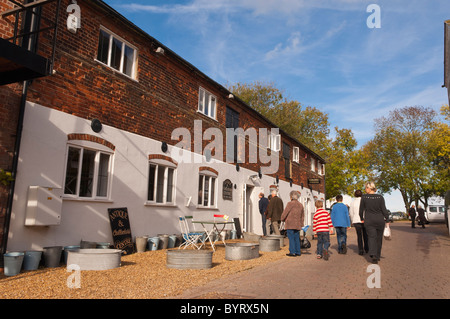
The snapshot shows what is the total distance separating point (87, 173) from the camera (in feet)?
28.3

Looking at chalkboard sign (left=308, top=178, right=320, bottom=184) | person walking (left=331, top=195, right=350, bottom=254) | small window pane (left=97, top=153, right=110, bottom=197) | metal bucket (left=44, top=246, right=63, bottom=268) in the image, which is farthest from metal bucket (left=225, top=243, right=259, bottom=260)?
chalkboard sign (left=308, top=178, right=320, bottom=184)

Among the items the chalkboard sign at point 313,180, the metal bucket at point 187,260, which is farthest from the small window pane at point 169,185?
the chalkboard sign at point 313,180

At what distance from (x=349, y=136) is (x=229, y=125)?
27.7 m

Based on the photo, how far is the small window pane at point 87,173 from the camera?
8508 mm

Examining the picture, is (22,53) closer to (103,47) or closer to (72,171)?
(72,171)

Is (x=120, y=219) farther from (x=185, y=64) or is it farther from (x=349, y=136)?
(x=349, y=136)

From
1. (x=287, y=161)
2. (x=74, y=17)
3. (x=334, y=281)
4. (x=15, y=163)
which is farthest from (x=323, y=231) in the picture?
(x=287, y=161)

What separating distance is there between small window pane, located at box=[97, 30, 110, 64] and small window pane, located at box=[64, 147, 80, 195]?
2.71 meters

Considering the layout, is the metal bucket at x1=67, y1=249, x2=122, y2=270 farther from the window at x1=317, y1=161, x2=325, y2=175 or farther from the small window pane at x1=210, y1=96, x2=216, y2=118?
the window at x1=317, y1=161, x2=325, y2=175

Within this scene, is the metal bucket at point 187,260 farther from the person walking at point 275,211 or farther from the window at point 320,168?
the window at point 320,168

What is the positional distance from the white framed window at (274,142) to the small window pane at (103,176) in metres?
12.3

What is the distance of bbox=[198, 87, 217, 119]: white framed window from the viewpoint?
13805mm

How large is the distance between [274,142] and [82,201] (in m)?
14.4

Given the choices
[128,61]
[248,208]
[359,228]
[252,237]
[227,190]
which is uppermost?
[128,61]
